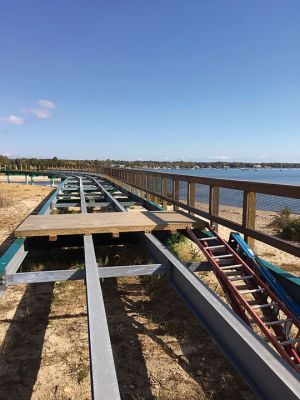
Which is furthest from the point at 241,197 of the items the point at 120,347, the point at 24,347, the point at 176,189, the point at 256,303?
the point at 24,347

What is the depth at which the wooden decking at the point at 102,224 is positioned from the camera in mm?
5879

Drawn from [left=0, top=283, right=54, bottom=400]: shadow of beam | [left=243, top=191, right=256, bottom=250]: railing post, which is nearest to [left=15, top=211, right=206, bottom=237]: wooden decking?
[left=0, top=283, right=54, bottom=400]: shadow of beam

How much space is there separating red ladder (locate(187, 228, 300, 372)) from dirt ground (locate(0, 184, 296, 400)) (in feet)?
1.65

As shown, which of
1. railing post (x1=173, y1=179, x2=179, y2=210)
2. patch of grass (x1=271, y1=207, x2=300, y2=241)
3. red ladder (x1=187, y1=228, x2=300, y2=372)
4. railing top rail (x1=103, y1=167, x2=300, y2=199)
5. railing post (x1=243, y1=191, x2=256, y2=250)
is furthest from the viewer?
patch of grass (x1=271, y1=207, x2=300, y2=241)

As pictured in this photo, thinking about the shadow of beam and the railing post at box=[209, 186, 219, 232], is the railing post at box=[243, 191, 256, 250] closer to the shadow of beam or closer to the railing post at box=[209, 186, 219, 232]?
the railing post at box=[209, 186, 219, 232]

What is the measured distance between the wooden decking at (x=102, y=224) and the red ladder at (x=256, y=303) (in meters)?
0.94

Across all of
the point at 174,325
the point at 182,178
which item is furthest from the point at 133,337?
the point at 182,178

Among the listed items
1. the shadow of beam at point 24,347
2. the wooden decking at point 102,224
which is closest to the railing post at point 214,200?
the wooden decking at point 102,224

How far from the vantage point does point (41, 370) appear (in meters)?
3.39

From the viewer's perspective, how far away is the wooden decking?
588cm

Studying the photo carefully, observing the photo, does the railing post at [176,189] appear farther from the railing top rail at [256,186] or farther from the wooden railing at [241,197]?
the railing top rail at [256,186]

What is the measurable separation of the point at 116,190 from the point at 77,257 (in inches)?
385

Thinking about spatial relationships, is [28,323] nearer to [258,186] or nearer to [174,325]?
[174,325]

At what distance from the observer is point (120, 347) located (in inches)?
151
